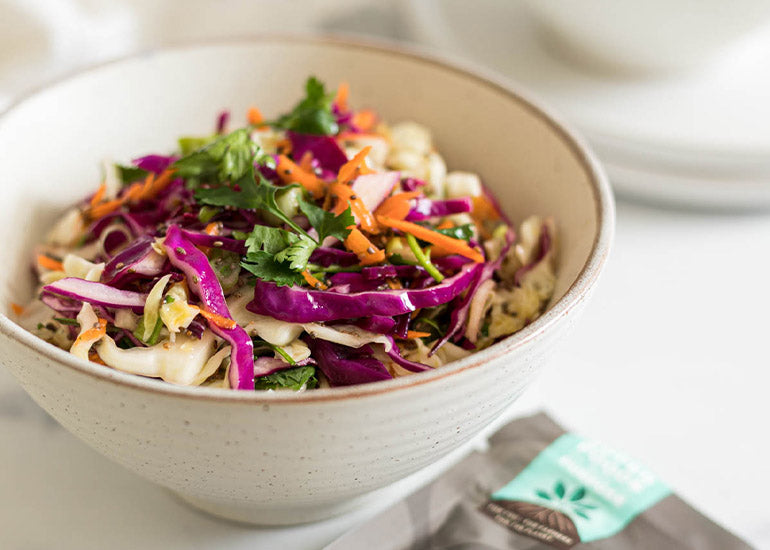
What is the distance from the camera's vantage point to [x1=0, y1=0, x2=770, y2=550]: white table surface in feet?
4.13

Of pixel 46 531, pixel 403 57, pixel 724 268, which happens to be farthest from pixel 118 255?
pixel 724 268

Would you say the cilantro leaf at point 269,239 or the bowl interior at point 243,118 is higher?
the bowl interior at point 243,118

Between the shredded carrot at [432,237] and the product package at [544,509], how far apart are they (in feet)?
1.14

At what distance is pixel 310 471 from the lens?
39.4 inches

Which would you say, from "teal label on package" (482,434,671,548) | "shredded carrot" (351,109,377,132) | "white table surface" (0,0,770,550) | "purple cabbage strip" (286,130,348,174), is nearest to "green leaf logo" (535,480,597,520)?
"teal label on package" (482,434,671,548)

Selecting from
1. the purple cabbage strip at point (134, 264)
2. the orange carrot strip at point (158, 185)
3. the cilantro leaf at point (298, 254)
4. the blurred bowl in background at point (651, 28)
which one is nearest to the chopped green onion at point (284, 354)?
the cilantro leaf at point (298, 254)

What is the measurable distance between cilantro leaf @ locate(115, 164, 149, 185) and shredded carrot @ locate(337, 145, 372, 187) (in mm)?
418

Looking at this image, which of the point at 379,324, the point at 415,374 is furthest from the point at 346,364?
the point at 415,374

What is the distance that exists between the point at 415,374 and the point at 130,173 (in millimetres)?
793

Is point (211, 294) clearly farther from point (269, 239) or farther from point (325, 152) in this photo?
point (325, 152)

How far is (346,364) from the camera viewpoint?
1120 mm

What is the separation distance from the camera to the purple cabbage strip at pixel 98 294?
1145 mm

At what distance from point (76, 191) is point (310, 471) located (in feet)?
3.05

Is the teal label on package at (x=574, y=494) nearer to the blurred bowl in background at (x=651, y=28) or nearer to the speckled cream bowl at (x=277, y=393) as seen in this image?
the speckled cream bowl at (x=277, y=393)
